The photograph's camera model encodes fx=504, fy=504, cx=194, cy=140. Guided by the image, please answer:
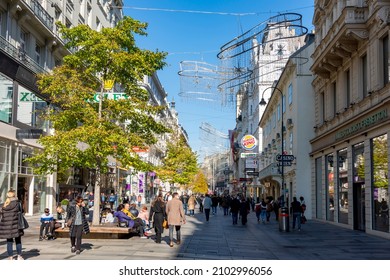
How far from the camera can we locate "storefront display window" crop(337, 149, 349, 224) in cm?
2522

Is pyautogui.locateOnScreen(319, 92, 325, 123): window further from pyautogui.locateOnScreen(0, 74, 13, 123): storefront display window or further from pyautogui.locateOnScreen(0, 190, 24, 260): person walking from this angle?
pyautogui.locateOnScreen(0, 190, 24, 260): person walking

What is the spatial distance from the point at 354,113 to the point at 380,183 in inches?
183

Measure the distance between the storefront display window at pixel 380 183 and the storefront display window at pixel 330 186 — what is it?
727cm

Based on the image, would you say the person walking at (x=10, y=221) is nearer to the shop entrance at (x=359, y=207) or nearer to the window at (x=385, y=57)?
the window at (x=385, y=57)

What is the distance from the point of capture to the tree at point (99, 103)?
60.3 ft

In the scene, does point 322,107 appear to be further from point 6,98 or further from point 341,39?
point 6,98

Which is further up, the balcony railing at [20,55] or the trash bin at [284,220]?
the balcony railing at [20,55]

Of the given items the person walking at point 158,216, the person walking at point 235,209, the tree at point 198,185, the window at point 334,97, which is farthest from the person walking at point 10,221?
the tree at point 198,185

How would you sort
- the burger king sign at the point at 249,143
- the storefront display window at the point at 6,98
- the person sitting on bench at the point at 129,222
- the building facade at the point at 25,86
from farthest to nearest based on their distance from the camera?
the burger king sign at the point at 249,143
the building facade at the point at 25,86
the storefront display window at the point at 6,98
the person sitting on bench at the point at 129,222

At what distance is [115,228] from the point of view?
17469 millimetres

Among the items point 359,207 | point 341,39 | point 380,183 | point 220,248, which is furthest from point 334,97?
point 220,248

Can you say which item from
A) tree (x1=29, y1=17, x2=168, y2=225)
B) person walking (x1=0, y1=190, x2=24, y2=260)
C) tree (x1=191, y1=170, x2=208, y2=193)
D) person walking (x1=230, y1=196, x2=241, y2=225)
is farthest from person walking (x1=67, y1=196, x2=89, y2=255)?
tree (x1=191, y1=170, x2=208, y2=193)

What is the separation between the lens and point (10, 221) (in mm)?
11406

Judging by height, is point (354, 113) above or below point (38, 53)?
below
